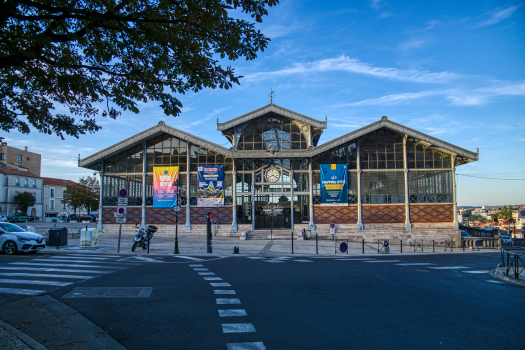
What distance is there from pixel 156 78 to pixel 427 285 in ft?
30.3

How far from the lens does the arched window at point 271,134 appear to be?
3377 cm

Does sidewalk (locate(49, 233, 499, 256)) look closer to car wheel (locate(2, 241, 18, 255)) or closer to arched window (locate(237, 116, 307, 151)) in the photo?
car wheel (locate(2, 241, 18, 255))

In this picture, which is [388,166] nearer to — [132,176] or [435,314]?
[132,176]

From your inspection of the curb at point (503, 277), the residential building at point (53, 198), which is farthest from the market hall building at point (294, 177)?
the residential building at point (53, 198)

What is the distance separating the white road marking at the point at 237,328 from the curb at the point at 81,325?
1.68m

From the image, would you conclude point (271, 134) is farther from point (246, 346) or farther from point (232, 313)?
point (246, 346)

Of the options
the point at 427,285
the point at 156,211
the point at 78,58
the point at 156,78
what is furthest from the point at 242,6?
the point at 156,211

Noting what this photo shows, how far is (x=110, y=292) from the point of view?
9188 mm

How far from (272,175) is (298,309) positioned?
2611 centimetres

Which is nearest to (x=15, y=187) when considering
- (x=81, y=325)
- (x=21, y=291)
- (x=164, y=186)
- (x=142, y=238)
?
(x=164, y=186)

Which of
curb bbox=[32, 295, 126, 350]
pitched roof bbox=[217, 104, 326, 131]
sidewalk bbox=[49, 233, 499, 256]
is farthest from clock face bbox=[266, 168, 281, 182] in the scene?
curb bbox=[32, 295, 126, 350]

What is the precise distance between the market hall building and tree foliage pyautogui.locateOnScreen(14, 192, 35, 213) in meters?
39.5

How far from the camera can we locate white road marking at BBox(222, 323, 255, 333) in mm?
6270

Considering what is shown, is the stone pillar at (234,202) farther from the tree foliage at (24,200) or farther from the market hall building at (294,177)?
the tree foliage at (24,200)
